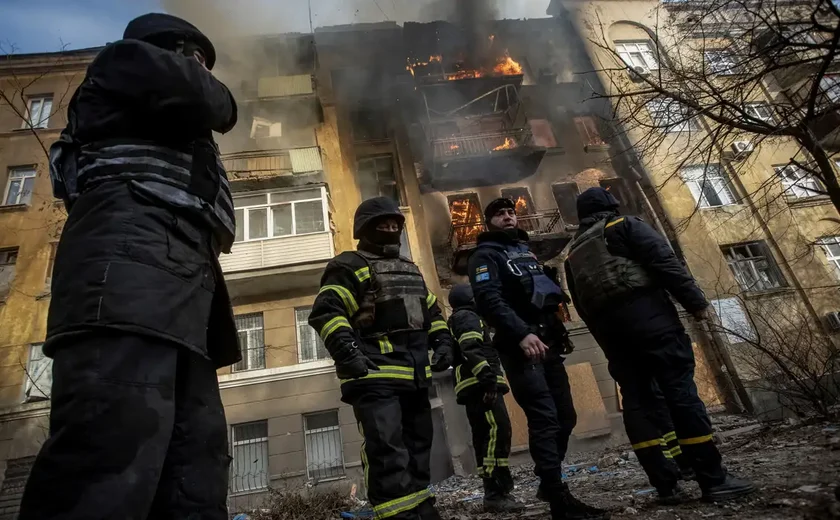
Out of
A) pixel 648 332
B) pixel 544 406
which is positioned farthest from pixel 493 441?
pixel 648 332

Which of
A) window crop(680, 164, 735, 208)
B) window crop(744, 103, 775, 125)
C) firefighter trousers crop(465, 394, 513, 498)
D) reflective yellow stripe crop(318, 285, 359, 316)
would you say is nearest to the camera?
reflective yellow stripe crop(318, 285, 359, 316)

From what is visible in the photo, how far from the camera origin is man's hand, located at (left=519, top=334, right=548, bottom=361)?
294cm

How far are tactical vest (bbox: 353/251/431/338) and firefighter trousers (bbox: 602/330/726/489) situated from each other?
4.67ft

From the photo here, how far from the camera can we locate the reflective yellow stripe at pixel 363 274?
282 cm

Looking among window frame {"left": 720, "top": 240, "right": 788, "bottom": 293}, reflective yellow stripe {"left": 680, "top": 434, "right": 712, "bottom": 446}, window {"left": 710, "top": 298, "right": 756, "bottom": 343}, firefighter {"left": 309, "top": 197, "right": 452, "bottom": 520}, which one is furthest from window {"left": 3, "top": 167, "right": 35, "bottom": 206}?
window frame {"left": 720, "top": 240, "right": 788, "bottom": 293}

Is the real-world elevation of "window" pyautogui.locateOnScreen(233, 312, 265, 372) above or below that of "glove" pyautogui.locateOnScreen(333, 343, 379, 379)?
above

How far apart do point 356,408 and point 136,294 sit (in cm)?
152

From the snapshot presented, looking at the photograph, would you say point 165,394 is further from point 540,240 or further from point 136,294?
point 540,240

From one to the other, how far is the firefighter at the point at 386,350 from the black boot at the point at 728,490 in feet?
4.90

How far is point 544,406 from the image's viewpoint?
3031mm

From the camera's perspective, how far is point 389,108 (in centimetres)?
1894

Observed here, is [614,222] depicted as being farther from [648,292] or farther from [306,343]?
[306,343]

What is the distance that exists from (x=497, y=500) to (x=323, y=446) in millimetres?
8672

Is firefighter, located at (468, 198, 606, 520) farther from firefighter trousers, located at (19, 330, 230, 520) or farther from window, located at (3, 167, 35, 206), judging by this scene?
window, located at (3, 167, 35, 206)
